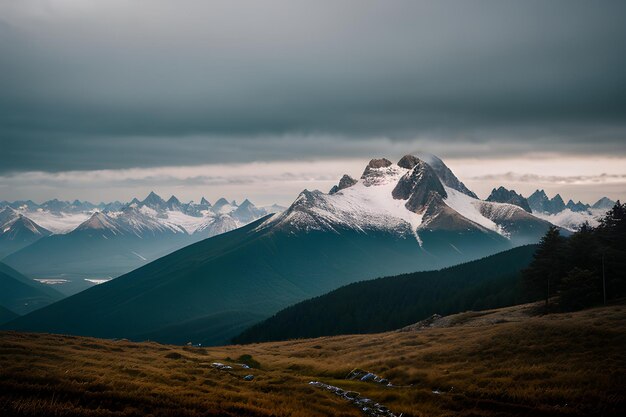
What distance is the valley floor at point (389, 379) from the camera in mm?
32125

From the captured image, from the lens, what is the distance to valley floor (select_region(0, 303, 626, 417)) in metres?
32.1

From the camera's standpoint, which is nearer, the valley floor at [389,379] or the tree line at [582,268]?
the valley floor at [389,379]

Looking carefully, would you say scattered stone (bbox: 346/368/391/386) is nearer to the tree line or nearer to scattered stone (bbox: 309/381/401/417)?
scattered stone (bbox: 309/381/401/417)

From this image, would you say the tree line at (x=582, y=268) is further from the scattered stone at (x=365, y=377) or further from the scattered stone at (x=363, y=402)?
the scattered stone at (x=363, y=402)

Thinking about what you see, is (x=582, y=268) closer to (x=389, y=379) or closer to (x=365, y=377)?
(x=389, y=379)

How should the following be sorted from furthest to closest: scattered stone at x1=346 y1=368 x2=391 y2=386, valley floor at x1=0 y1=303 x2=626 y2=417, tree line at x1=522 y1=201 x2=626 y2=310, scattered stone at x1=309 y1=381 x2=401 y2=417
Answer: tree line at x1=522 y1=201 x2=626 y2=310 < scattered stone at x1=346 y1=368 x2=391 y2=386 < scattered stone at x1=309 y1=381 x2=401 y2=417 < valley floor at x1=0 y1=303 x2=626 y2=417

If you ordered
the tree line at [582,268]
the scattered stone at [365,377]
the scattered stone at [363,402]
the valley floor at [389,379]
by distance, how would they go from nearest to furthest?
the valley floor at [389,379] < the scattered stone at [363,402] < the scattered stone at [365,377] < the tree line at [582,268]

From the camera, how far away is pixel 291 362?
226ft

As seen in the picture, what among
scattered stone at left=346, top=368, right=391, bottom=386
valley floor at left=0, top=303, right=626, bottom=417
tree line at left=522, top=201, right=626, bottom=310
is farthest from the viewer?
tree line at left=522, top=201, right=626, bottom=310

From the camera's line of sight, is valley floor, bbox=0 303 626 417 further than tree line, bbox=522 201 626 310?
No

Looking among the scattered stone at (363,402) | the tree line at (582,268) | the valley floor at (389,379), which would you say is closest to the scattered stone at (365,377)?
the valley floor at (389,379)

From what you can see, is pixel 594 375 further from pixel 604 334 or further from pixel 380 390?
pixel 380 390

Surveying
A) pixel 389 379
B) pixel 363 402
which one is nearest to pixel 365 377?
pixel 389 379

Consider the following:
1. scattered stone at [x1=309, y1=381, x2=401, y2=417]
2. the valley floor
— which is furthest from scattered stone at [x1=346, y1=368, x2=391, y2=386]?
scattered stone at [x1=309, y1=381, x2=401, y2=417]
